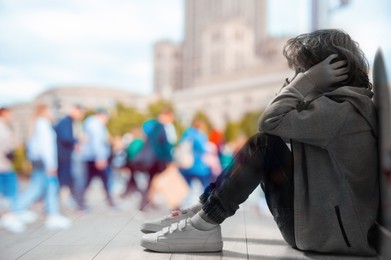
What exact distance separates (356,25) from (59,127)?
5.61 ft

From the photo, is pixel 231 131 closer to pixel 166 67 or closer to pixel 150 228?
pixel 166 67

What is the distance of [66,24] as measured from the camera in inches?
766

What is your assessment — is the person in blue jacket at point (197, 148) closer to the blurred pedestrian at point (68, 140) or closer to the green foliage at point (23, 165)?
the blurred pedestrian at point (68, 140)

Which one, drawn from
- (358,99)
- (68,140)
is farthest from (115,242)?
(68,140)

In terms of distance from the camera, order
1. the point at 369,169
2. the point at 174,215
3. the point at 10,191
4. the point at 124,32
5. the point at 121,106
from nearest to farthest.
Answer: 1. the point at 369,169
2. the point at 174,215
3. the point at 10,191
4. the point at 121,106
5. the point at 124,32

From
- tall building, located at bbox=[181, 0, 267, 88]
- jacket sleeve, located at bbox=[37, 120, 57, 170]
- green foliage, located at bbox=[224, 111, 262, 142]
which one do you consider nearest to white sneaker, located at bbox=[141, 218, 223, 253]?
jacket sleeve, located at bbox=[37, 120, 57, 170]

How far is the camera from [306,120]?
0.84 meters

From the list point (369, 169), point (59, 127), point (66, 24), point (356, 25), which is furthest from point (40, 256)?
point (66, 24)

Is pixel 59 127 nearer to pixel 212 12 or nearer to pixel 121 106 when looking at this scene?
pixel 121 106

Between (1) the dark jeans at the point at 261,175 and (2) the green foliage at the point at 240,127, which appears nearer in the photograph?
(1) the dark jeans at the point at 261,175

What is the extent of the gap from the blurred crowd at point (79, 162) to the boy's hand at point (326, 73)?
2.79 feet

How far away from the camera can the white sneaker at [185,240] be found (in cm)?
94

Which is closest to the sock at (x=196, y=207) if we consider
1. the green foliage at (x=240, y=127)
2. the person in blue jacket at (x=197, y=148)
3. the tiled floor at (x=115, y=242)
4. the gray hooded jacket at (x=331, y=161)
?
the tiled floor at (x=115, y=242)

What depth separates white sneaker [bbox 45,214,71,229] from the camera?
1.37 meters
